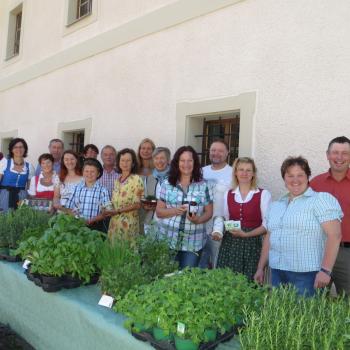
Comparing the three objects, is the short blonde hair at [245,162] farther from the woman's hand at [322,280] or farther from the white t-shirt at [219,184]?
the woman's hand at [322,280]

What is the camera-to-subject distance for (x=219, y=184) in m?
3.79

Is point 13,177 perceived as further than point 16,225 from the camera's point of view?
Yes

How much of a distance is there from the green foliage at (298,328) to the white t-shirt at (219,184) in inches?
71.5

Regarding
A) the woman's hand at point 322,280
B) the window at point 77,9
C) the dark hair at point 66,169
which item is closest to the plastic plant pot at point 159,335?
the woman's hand at point 322,280

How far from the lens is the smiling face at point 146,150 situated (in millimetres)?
4707

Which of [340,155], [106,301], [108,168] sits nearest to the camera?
[106,301]

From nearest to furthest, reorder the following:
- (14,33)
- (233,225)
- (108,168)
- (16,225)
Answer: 1. (233,225)
2. (16,225)
3. (108,168)
4. (14,33)

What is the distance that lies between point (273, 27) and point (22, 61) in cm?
654

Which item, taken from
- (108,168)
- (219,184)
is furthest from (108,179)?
(219,184)

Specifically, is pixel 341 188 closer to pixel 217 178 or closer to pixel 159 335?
pixel 217 178

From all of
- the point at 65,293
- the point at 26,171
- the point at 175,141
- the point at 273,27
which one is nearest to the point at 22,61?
the point at 26,171

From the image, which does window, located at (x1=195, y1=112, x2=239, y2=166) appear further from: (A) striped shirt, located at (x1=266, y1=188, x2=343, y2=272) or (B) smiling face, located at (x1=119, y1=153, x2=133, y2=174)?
(A) striped shirt, located at (x1=266, y1=188, x2=343, y2=272)

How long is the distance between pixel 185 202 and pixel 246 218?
54cm

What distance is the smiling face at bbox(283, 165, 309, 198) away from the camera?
9.25 ft
